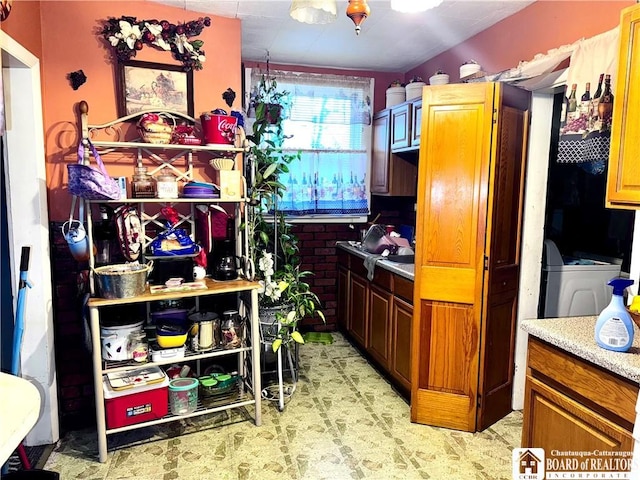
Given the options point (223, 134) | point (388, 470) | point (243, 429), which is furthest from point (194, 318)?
point (388, 470)

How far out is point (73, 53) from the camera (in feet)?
8.10

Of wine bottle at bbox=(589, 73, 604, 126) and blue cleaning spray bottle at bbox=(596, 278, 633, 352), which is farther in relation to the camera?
wine bottle at bbox=(589, 73, 604, 126)

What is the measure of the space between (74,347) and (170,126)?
1422 millimetres

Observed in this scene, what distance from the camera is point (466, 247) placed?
2510mm

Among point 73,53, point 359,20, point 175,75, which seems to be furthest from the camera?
point 175,75

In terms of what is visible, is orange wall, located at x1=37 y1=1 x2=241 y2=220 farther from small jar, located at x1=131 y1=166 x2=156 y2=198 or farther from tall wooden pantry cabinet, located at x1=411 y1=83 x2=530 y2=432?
tall wooden pantry cabinet, located at x1=411 y1=83 x2=530 y2=432

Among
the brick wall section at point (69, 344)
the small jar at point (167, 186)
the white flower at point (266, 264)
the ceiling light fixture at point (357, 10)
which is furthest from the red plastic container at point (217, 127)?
the ceiling light fixture at point (357, 10)

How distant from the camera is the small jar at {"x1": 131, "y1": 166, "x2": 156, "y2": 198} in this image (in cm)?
242

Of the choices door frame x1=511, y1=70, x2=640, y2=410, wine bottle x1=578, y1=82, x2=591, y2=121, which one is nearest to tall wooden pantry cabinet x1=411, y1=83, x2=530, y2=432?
door frame x1=511, y1=70, x2=640, y2=410

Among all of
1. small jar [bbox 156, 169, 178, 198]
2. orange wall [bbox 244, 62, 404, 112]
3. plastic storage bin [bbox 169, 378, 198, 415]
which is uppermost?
orange wall [bbox 244, 62, 404, 112]

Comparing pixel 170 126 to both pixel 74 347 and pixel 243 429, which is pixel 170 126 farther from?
pixel 243 429

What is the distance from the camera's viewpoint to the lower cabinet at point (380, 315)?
289cm

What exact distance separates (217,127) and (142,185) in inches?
21.1

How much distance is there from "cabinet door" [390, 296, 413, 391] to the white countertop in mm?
2133
